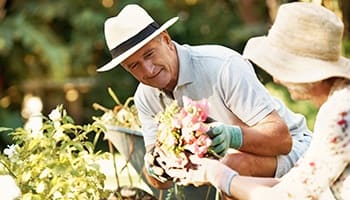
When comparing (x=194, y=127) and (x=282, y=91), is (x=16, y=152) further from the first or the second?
(x=282, y=91)

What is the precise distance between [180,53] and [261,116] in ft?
1.18

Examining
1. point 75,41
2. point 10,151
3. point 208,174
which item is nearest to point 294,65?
point 208,174

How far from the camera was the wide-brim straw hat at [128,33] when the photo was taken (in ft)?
9.73

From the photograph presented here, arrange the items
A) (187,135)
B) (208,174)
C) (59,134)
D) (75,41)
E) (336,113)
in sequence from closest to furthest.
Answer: (336,113), (208,174), (187,135), (59,134), (75,41)

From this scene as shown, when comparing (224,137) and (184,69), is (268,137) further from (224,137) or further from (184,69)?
(184,69)

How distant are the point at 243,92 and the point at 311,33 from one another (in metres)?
0.65

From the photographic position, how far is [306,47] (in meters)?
2.38

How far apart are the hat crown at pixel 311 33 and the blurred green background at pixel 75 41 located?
6.49 meters

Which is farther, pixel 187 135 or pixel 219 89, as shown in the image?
pixel 219 89

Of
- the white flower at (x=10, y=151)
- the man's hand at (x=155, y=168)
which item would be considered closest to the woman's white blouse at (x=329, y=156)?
the man's hand at (x=155, y=168)

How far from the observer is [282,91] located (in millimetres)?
7457

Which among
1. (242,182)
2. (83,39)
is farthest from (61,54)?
(242,182)

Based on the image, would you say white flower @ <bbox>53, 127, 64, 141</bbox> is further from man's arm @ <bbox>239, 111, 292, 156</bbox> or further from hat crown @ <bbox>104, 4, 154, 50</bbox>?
man's arm @ <bbox>239, 111, 292, 156</bbox>

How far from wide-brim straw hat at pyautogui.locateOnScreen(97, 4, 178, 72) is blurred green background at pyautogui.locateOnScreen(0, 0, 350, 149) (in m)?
5.79
